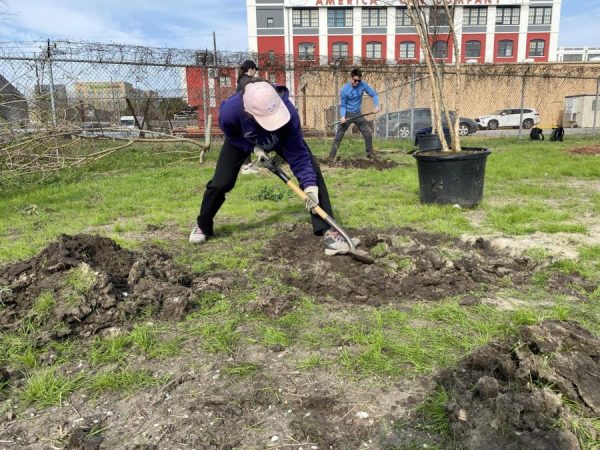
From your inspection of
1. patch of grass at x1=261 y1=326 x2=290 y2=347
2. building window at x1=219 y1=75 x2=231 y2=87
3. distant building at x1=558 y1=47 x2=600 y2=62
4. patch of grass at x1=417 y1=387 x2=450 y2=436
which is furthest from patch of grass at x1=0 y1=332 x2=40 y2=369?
distant building at x1=558 y1=47 x2=600 y2=62

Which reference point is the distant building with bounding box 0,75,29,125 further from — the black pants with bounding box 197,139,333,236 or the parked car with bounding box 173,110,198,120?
the parked car with bounding box 173,110,198,120

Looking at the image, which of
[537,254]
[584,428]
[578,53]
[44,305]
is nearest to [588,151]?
[537,254]

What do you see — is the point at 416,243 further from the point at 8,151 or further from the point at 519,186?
the point at 8,151

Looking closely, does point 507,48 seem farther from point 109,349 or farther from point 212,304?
point 109,349

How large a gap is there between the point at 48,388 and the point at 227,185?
2.57 meters

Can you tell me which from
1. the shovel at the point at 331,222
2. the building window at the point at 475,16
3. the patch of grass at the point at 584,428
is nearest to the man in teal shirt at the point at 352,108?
the shovel at the point at 331,222

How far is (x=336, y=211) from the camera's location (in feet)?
18.9

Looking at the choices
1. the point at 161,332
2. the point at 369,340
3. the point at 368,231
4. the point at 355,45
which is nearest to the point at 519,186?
the point at 368,231

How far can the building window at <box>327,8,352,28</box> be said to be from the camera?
175 ft

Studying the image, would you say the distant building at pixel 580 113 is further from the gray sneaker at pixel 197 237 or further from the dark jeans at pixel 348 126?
the gray sneaker at pixel 197 237

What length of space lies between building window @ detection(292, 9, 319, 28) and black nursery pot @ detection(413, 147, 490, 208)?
5259 centimetres

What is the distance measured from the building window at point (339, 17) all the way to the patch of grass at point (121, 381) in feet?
183

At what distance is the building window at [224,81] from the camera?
1352 cm

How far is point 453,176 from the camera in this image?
5.56 metres
